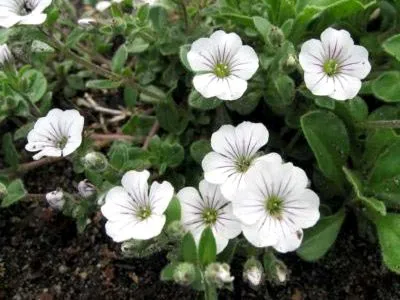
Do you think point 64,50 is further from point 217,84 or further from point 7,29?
point 217,84

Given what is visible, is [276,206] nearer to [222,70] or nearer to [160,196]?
[160,196]

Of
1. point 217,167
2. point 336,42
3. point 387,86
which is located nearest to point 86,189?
point 217,167

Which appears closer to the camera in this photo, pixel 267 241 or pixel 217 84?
pixel 267 241

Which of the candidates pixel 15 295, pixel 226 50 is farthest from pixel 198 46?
pixel 15 295

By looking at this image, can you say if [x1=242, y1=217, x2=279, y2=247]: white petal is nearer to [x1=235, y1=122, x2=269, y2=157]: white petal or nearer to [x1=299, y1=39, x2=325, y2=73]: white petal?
[x1=235, y1=122, x2=269, y2=157]: white petal

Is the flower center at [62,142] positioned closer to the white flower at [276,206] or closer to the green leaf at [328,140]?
the white flower at [276,206]

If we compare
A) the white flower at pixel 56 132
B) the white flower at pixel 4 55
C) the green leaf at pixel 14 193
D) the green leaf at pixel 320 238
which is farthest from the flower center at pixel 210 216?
the white flower at pixel 4 55

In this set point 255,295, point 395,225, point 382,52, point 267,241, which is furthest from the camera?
point 382,52
